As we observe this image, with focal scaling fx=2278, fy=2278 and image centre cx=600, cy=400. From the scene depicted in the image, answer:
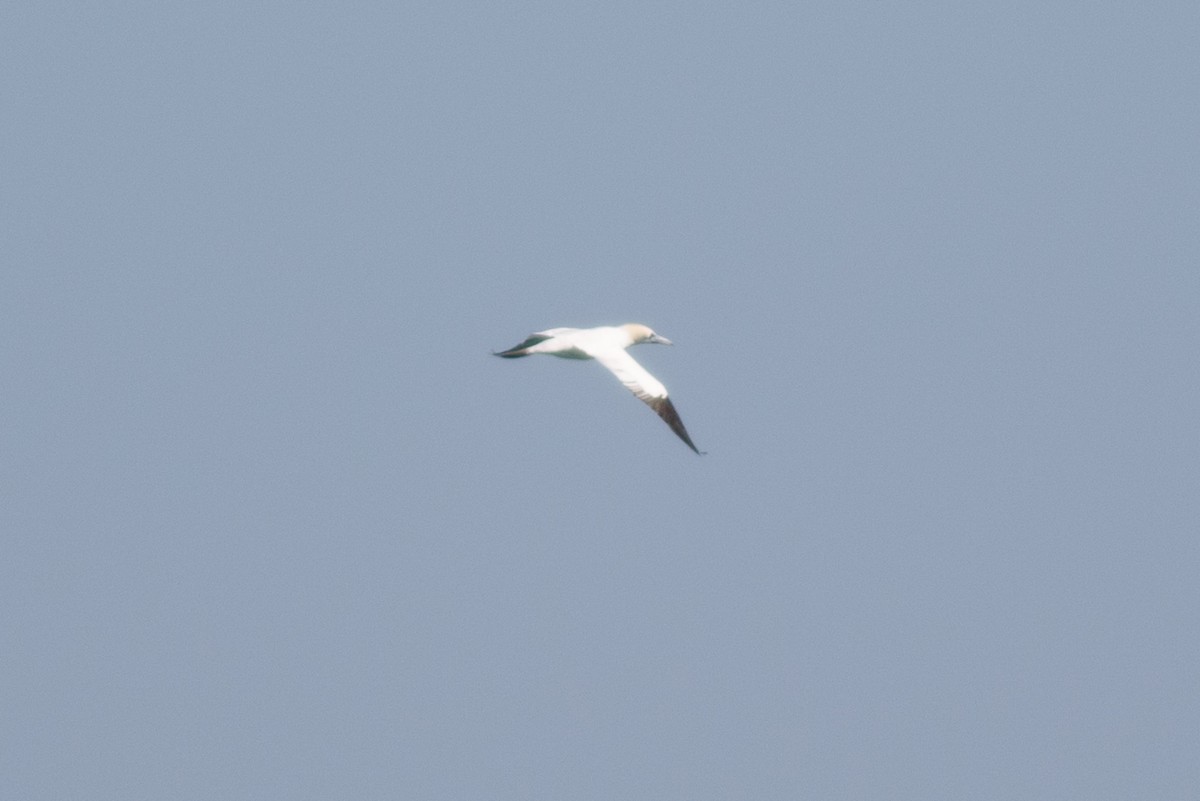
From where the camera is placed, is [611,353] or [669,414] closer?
[669,414]

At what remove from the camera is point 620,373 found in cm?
5144

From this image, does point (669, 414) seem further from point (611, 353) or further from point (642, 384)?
point (611, 353)

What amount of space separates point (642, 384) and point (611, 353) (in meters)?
2.01

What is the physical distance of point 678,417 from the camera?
49688mm

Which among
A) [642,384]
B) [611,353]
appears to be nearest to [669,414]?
[642,384]

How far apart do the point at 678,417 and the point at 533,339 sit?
509 centimetres

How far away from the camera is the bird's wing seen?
4947cm

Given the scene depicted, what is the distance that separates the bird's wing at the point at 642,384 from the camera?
49469 millimetres

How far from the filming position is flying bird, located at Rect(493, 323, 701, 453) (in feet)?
164

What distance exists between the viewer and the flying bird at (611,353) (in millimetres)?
50031

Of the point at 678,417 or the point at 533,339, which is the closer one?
the point at 678,417

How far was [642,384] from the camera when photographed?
167 ft

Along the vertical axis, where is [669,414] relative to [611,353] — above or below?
below

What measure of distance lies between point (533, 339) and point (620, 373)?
277 centimetres
